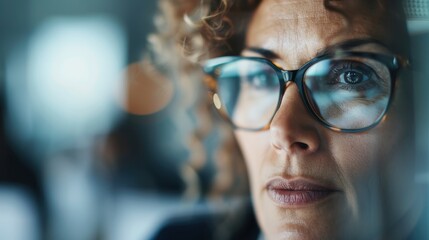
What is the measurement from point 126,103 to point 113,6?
0.21 metres

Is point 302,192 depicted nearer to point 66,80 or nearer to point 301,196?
point 301,196

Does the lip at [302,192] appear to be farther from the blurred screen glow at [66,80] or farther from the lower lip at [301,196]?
the blurred screen glow at [66,80]

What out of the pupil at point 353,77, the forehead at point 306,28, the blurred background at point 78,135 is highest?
the forehead at point 306,28

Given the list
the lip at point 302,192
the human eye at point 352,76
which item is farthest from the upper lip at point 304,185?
the human eye at point 352,76

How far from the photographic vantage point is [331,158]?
24.5 inches

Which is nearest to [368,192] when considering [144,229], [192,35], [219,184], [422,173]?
[422,173]

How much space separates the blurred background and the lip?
42cm

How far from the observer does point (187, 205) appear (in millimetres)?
1069

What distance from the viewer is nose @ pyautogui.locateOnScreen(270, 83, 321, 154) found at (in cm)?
62

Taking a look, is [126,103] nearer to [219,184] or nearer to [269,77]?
[219,184]

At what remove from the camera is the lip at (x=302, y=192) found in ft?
2.09

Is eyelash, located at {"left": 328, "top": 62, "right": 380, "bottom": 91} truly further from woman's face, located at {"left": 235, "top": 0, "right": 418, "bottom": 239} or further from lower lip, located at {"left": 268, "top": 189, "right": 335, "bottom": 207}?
lower lip, located at {"left": 268, "top": 189, "right": 335, "bottom": 207}

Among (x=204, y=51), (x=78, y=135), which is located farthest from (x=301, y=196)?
(x=78, y=135)

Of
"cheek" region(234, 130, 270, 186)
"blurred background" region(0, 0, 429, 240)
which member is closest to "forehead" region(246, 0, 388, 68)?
"cheek" region(234, 130, 270, 186)
